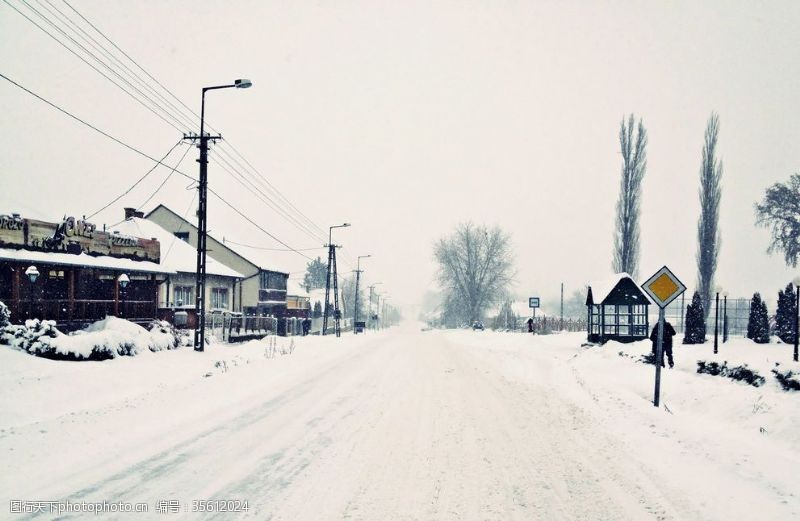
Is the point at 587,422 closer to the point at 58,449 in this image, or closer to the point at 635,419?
the point at 635,419

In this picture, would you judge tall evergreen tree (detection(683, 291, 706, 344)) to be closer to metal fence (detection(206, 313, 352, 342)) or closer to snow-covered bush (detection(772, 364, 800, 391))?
snow-covered bush (detection(772, 364, 800, 391))

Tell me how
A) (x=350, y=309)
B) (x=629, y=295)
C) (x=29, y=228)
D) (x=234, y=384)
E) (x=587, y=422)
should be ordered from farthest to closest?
(x=350, y=309) < (x=629, y=295) < (x=29, y=228) < (x=234, y=384) < (x=587, y=422)

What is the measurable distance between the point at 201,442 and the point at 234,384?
6.39 meters

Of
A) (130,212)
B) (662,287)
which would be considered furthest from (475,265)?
(662,287)

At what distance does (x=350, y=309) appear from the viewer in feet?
447

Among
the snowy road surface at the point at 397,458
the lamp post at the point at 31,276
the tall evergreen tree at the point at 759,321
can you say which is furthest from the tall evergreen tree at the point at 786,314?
the lamp post at the point at 31,276

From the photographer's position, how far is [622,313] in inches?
1195

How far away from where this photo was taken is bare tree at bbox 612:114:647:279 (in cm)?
4247

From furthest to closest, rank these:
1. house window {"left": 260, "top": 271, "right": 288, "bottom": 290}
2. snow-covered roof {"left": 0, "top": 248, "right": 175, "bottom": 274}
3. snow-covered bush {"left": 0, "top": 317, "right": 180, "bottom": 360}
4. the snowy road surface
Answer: house window {"left": 260, "top": 271, "right": 288, "bottom": 290}
snow-covered roof {"left": 0, "top": 248, "right": 175, "bottom": 274}
snow-covered bush {"left": 0, "top": 317, "right": 180, "bottom": 360}
the snowy road surface

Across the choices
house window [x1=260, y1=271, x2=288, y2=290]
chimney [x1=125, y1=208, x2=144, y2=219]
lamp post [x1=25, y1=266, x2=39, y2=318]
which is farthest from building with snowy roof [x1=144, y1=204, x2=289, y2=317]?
lamp post [x1=25, y1=266, x2=39, y2=318]

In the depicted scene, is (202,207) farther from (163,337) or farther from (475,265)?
(475,265)

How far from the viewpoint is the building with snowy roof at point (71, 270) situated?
63.0 ft

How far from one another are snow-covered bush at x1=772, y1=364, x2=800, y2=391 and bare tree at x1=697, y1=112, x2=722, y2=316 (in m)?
31.8

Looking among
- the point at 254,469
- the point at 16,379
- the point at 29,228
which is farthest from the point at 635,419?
the point at 29,228
